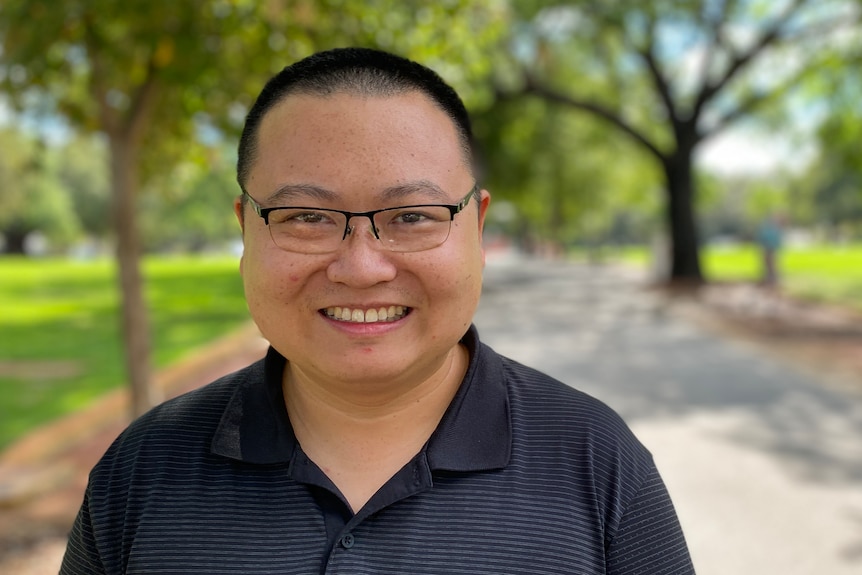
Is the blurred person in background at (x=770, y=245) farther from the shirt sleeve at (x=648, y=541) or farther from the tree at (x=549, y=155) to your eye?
the shirt sleeve at (x=648, y=541)

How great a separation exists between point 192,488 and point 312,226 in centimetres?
51

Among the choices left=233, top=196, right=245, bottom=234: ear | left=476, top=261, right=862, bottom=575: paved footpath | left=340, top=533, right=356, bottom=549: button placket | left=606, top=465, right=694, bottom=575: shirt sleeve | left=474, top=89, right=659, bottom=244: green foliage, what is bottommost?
left=476, top=261, right=862, bottom=575: paved footpath

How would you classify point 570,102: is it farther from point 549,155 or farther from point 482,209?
point 482,209

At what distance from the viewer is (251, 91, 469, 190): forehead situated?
52.7 inches

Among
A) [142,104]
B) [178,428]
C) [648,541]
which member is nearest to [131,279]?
[142,104]

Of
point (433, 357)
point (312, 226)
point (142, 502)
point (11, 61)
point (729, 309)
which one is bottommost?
point (729, 309)

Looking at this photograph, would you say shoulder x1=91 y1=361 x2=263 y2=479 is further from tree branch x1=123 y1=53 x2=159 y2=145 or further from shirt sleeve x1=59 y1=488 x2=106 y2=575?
tree branch x1=123 y1=53 x2=159 y2=145

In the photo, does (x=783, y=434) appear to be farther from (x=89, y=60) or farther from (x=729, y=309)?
(x=729, y=309)

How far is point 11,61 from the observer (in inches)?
199

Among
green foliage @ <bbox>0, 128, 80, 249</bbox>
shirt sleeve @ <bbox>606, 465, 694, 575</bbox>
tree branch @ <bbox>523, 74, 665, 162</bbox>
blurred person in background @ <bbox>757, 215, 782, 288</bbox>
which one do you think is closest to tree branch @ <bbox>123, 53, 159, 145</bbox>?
shirt sleeve @ <bbox>606, 465, 694, 575</bbox>

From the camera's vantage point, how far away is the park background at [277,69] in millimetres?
5547

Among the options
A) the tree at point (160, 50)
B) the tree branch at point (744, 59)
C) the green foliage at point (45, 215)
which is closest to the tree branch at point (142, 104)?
the tree at point (160, 50)

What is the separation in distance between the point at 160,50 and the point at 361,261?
4821 millimetres

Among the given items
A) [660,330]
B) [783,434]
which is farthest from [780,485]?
[660,330]
